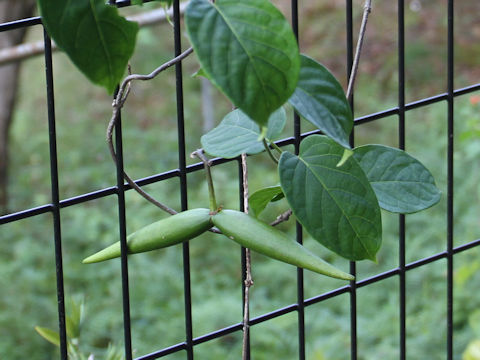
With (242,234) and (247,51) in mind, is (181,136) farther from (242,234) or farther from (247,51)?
(247,51)

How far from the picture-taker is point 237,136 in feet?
2.81

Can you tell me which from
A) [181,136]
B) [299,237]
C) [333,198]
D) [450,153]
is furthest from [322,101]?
[450,153]

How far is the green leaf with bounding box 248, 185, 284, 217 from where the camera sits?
0.90 m

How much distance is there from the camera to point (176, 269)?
3.06 meters

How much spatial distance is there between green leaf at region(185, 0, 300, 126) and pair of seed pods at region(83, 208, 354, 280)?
0.65ft

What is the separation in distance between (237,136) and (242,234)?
4.2 inches

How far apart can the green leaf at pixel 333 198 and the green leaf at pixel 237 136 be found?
5 centimetres

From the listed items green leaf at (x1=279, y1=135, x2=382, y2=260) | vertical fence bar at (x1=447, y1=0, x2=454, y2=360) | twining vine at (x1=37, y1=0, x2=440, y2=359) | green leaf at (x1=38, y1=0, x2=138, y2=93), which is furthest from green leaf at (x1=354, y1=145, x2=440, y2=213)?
green leaf at (x1=38, y1=0, x2=138, y2=93)

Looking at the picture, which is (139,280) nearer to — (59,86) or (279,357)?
(279,357)

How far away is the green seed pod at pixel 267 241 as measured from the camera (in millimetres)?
807

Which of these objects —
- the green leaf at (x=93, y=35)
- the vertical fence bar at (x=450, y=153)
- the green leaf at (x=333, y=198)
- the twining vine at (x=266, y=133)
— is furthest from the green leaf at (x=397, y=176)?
the green leaf at (x=93, y=35)

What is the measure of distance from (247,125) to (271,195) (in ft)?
0.30

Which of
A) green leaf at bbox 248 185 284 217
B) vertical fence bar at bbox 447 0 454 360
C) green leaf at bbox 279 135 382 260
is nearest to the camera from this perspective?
→ green leaf at bbox 279 135 382 260

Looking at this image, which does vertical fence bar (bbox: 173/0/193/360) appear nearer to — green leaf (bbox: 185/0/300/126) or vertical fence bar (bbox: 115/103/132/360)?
vertical fence bar (bbox: 115/103/132/360)
